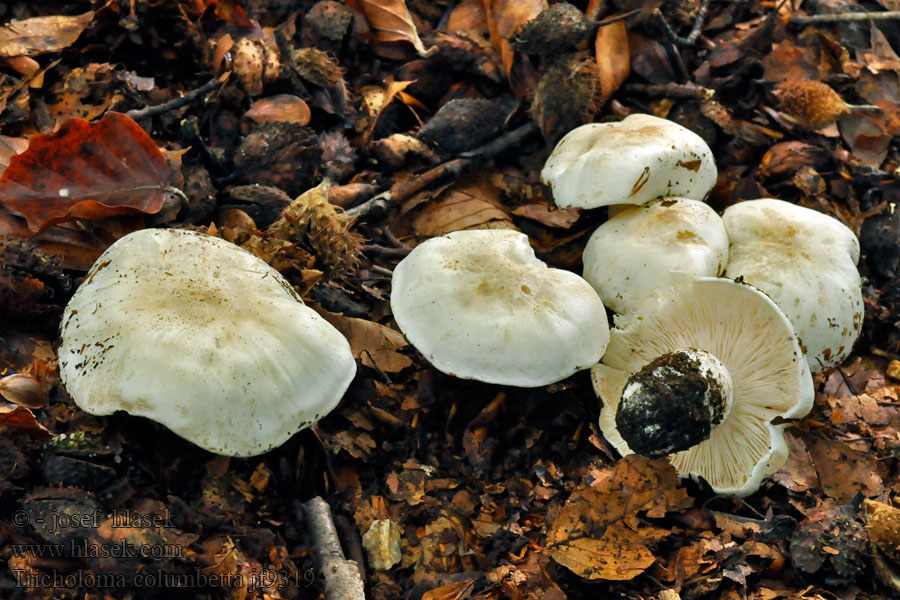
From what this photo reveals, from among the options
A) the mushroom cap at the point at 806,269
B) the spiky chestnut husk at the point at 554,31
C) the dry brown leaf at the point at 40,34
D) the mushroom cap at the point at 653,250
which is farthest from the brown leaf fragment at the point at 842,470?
the dry brown leaf at the point at 40,34

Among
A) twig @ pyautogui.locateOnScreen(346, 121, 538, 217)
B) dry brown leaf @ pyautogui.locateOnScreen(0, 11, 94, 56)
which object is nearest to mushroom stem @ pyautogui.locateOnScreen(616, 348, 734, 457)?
twig @ pyautogui.locateOnScreen(346, 121, 538, 217)

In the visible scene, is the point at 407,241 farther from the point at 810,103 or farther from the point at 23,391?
the point at 810,103

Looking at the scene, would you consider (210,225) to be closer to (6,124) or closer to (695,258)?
(6,124)

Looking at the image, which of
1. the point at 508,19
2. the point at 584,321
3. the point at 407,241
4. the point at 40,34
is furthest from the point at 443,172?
the point at 40,34

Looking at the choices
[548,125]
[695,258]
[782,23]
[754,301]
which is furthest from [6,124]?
[782,23]

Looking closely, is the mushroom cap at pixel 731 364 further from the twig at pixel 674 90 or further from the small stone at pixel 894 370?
Answer: the twig at pixel 674 90

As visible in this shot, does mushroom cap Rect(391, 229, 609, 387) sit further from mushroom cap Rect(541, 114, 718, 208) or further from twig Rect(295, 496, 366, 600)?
twig Rect(295, 496, 366, 600)
